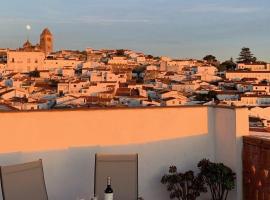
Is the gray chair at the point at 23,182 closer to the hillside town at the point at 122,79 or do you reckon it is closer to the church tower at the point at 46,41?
the hillside town at the point at 122,79

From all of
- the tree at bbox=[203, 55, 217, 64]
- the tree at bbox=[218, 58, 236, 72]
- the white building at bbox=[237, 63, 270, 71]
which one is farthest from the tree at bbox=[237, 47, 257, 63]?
the tree at bbox=[203, 55, 217, 64]

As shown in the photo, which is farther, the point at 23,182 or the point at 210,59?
the point at 210,59

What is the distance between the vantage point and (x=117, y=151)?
4660mm

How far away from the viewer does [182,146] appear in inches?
193

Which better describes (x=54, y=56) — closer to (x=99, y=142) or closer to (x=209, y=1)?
(x=209, y=1)

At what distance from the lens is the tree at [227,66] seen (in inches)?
2956

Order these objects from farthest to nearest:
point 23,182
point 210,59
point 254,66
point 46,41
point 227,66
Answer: point 46,41 → point 210,59 → point 227,66 → point 254,66 → point 23,182

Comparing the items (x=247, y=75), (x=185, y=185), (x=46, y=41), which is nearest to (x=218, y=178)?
(x=185, y=185)

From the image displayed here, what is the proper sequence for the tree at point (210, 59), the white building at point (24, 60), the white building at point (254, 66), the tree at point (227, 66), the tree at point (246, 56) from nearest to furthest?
the white building at point (254, 66) < the white building at point (24, 60) < the tree at point (227, 66) < the tree at point (246, 56) < the tree at point (210, 59)

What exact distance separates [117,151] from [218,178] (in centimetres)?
111

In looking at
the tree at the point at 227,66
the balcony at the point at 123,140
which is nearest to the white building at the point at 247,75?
the tree at the point at 227,66

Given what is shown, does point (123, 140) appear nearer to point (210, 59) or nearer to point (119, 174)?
point (119, 174)

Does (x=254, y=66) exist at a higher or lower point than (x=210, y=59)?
lower

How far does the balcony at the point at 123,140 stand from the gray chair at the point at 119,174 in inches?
24.6
